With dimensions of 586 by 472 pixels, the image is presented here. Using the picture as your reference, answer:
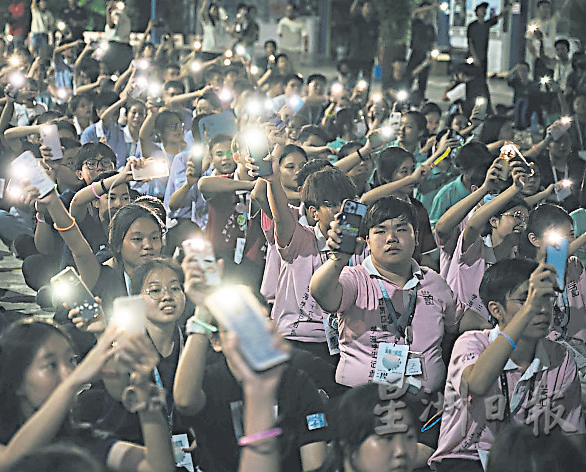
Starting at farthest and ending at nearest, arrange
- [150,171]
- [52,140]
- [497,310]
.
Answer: [52,140] → [150,171] → [497,310]

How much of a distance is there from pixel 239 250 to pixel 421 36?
10.5m

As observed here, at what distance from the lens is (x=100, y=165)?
20.9 ft

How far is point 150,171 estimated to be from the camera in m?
5.78

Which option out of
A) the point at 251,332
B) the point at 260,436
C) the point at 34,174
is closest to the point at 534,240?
the point at 34,174

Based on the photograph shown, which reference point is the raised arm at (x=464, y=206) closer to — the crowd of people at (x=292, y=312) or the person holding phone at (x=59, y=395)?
the crowd of people at (x=292, y=312)

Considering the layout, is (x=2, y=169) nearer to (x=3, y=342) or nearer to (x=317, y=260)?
(x=317, y=260)

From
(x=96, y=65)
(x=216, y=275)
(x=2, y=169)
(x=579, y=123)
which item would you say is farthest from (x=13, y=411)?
(x=96, y=65)

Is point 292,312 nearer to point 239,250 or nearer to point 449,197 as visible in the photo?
point 239,250

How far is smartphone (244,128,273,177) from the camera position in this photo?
185 inches

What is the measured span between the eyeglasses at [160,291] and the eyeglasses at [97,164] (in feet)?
7.85

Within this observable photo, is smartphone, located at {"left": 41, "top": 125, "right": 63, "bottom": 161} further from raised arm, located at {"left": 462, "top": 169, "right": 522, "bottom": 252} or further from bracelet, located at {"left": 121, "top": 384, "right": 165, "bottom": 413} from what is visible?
bracelet, located at {"left": 121, "top": 384, "right": 165, "bottom": 413}

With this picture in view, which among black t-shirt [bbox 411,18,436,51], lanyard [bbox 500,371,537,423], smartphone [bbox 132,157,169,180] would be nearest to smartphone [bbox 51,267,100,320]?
lanyard [bbox 500,371,537,423]

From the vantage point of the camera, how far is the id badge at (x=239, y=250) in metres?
6.29

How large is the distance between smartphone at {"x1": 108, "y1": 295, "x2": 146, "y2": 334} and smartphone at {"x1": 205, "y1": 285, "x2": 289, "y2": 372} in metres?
0.56
